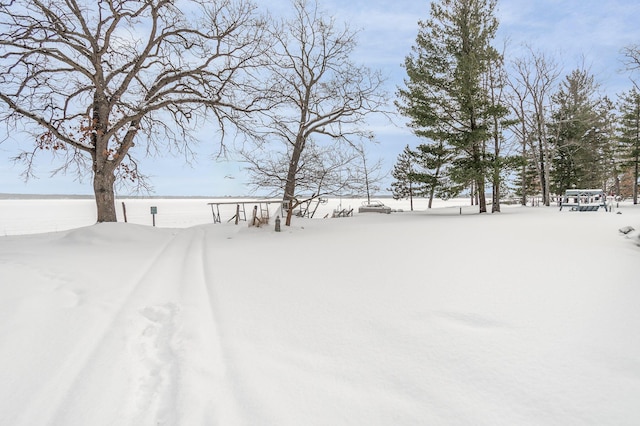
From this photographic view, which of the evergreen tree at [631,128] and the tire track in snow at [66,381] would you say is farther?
the evergreen tree at [631,128]

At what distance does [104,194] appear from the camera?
1046 cm

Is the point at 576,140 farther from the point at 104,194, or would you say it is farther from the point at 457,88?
the point at 104,194

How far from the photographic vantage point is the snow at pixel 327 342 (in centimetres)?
197

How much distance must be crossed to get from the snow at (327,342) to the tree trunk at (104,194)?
5407 mm

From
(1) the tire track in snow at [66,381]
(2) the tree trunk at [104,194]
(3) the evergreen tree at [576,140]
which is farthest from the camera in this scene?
(3) the evergreen tree at [576,140]

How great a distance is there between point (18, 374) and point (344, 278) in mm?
3567

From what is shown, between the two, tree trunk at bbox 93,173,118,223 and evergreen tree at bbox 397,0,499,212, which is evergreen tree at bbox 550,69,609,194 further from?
tree trunk at bbox 93,173,118,223

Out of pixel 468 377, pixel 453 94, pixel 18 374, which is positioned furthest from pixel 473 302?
pixel 453 94

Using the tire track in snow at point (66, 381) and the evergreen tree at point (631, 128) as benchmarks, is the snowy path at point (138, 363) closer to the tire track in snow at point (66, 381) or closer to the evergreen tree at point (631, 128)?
the tire track in snow at point (66, 381)

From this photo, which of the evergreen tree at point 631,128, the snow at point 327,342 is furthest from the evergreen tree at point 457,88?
the evergreen tree at point 631,128

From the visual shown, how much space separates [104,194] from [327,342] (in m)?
10.8

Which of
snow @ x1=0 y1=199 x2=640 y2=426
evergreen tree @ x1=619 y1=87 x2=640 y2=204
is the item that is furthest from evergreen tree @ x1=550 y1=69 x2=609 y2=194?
snow @ x1=0 y1=199 x2=640 y2=426

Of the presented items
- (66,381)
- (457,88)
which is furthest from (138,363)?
(457,88)

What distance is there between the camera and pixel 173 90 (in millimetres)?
11508
